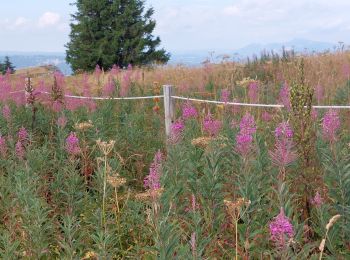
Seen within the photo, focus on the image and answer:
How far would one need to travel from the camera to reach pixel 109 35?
106 feet

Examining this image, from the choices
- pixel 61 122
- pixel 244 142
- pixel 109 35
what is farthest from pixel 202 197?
pixel 109 35

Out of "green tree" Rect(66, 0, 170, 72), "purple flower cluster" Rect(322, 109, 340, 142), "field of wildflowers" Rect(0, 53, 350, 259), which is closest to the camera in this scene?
"field of wildflowers" Rect(0, 53, 350, 259)

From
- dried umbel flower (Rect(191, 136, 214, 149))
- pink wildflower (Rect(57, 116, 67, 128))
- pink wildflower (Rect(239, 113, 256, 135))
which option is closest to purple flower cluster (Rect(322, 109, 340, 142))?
pink wildflower (Rect(239, 113, 256, 135))

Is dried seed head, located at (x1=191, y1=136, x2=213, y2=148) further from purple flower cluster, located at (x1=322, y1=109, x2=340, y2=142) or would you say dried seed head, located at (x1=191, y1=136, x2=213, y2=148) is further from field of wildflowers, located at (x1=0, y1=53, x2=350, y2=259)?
purple flower cluster, located at (x1=322, y1=109, x2=340, y2=142)

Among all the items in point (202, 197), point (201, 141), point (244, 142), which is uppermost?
point (244, 142)

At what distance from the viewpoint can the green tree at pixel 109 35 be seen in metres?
32.0

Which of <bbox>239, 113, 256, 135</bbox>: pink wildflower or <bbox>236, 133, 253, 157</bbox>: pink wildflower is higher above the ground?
<bbox>239, 113, 256, 135</bbox>: pink wildflower

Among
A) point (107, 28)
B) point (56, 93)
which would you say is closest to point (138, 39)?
point (107, 28)

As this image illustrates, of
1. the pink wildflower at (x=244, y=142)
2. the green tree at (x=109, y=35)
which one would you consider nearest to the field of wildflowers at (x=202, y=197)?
the pink wildflower at (x=244, y=142)

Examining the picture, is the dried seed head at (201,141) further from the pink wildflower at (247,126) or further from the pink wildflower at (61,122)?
the pink wildflower at (61,122)

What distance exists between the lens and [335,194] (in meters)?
3.30

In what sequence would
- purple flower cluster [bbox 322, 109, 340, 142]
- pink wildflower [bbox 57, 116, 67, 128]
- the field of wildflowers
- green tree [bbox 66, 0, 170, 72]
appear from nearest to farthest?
the field of wildflowers < purple flower cluster [bbox 322, 109, 340, 142] < pink wildflower [bbox 57, 116, 67, 128] < green tree [bbox 66, 0, 170, 72]

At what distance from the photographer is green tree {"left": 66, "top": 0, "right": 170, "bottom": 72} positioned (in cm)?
3200

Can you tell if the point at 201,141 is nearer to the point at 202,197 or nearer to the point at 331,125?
the point at 202,197
